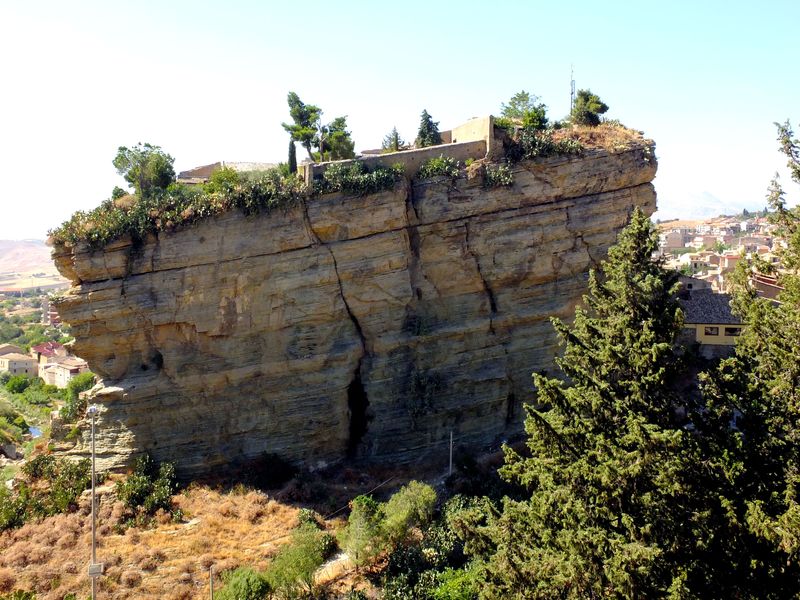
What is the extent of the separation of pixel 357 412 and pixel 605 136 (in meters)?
14.5

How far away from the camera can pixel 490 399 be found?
2489cm

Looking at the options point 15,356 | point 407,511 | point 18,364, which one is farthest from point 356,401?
point 15,356

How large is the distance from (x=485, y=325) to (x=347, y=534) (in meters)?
9.34

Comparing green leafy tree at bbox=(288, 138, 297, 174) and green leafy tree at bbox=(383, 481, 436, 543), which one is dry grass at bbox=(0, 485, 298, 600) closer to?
green leafy tree at bbox=(383, 481, 436, 543)

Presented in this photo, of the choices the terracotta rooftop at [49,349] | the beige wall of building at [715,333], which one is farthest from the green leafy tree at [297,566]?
the terracotta rooftop at [49,349]

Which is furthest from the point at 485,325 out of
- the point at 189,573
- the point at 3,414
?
the point at 3,414

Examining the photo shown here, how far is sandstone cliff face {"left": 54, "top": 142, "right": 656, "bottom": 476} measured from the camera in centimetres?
2288

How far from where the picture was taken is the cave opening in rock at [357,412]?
24891 mm

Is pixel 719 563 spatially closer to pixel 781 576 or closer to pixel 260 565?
pixel 781 576

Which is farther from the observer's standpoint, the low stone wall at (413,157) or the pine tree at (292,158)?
the pine tree at (292,158)

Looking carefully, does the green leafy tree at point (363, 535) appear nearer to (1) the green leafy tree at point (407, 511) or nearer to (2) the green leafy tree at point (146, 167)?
(1) the green leafy tree at point (407, 511)

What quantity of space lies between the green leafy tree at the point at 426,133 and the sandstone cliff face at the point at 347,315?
438 cm

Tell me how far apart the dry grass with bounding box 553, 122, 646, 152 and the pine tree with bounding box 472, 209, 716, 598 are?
44.8 feet

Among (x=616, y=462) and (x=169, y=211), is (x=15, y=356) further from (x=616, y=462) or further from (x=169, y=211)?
(x=616, y=462)
